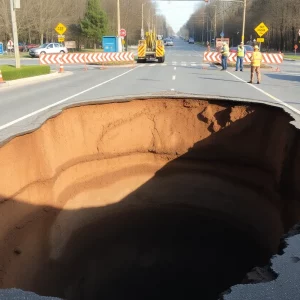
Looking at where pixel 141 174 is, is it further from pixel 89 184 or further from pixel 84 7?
pixel 84 7

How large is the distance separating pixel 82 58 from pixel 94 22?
33533 millimetres

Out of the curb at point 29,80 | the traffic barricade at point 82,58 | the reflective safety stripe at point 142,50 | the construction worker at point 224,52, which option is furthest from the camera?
the reflective safety stripe at point 142,50

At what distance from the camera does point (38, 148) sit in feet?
21.0

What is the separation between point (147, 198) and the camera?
9133 millimetres

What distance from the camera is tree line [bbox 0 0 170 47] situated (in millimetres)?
46312

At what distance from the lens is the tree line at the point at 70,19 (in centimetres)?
4631

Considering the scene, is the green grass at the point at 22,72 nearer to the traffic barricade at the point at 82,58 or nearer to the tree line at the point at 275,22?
the traffic barricade at the point at 82,58

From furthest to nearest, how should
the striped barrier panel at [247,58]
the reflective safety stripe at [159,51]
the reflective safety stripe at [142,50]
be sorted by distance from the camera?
the reflective safety stripe at [159,51] < the reflective safety stripe at [142,50] < the striped barrier panel at [247,58]

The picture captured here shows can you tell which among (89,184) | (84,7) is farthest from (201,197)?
(84,7)

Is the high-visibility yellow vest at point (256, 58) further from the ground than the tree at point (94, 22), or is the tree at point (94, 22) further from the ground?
the tree at point (94, 22)

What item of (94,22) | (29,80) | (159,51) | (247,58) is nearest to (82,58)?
(159,51)

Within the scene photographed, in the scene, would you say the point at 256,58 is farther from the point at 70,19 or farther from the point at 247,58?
the point at 70,19

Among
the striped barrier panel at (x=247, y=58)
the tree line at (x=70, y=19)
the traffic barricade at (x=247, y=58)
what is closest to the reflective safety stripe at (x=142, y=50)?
the traffic barricade at (x=247, y=58)

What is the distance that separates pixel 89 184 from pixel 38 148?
2029 mm
